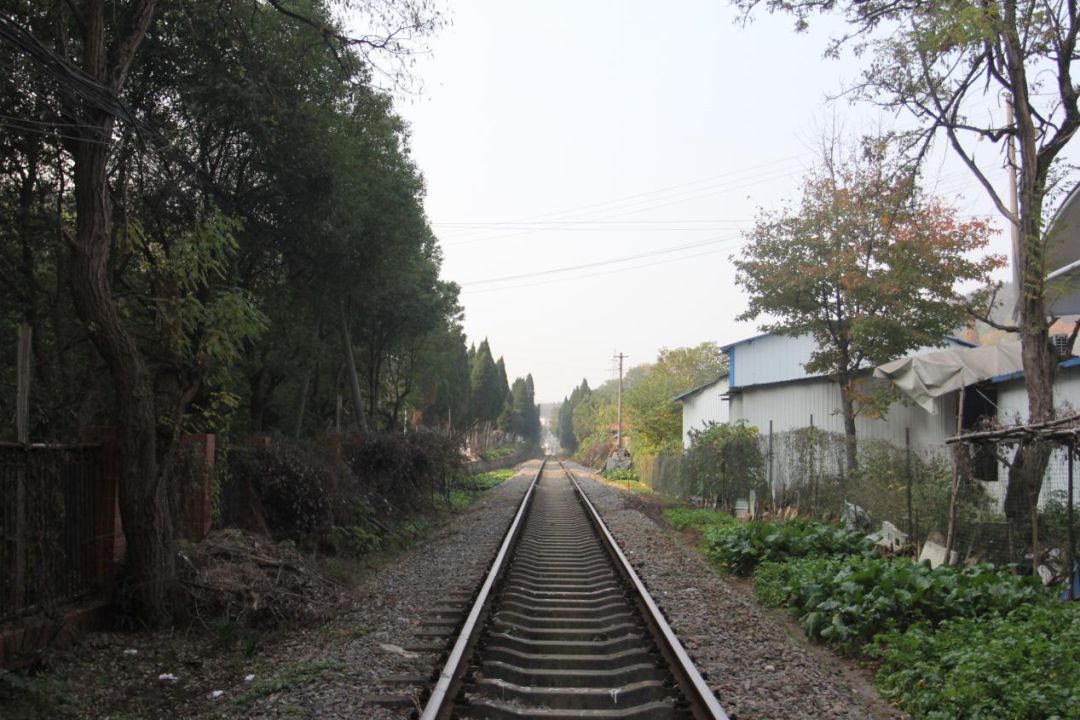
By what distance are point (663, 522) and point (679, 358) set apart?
4444 centimetres

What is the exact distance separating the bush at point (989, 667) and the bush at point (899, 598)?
0.23 metres

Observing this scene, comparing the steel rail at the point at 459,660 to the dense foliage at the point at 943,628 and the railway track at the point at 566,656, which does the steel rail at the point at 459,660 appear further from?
the dense foliage at the point at 943,628

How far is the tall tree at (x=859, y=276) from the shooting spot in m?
16.3

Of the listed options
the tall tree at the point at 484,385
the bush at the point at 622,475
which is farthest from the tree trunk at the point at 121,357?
the tall tree at the point at 484,385

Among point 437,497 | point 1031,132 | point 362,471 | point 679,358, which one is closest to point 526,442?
point 679,358

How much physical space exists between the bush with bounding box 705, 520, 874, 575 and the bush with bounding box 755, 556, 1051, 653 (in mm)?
2440

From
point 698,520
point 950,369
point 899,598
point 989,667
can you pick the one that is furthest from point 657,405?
point 989,667

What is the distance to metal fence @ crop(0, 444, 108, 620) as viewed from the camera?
634 cm

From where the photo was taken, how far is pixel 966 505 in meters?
11.0

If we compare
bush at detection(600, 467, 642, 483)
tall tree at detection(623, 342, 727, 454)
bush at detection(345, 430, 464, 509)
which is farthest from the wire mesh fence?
bush at detection(600, 467, 642, 483)

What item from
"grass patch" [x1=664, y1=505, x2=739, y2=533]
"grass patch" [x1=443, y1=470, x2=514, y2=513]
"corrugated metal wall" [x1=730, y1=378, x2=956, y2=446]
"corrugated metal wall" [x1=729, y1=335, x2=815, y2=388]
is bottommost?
"grass patch" [x1=443, y1=470, x2=514, y2=513]

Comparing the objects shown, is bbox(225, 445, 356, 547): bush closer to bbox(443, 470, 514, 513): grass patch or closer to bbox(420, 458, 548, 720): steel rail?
bbox(420, 458, 548, 720): steel rail

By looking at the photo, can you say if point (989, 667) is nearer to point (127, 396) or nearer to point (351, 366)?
point (127, 396)

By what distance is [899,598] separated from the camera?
7.62 meters
